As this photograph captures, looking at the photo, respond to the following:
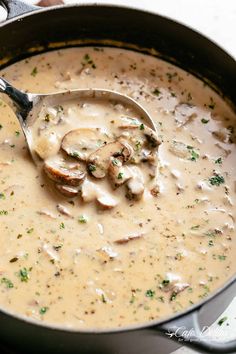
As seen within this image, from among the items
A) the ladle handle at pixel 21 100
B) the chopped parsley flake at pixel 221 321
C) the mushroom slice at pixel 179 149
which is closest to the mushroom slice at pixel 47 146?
the ladle handle at pixel 21 100

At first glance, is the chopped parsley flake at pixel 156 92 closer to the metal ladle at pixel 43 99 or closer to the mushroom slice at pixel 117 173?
the metal ladle at pixel 43 99

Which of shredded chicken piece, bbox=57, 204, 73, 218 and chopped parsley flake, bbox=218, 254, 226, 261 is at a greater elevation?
chopped parsley flake, bbox=218, 254, 226, 261

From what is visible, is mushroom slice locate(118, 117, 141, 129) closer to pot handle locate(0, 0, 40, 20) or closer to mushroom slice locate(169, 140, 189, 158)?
mushroom slice locate(169, 140, 189, 158)

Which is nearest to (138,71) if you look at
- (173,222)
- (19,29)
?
(19,29)

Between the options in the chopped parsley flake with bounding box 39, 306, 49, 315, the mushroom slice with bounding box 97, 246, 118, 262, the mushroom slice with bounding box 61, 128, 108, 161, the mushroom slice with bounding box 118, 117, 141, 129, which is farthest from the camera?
the mushroom slice with bounding box 118, 117, 141, 129

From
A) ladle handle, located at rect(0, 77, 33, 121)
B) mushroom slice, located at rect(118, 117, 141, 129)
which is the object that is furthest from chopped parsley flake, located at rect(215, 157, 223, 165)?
ladle handle, located at rect(0, 77, 33, 121)

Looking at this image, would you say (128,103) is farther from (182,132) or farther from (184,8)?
(184,8)

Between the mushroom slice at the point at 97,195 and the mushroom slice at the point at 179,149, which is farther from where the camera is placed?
the mushroom slice at the point at 179,149
